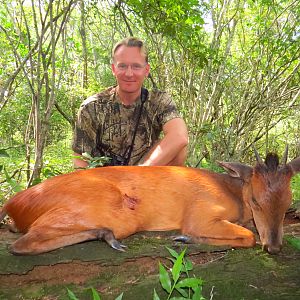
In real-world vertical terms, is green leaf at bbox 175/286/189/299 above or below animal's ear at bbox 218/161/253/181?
below

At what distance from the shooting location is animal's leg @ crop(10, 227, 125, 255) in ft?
10.6

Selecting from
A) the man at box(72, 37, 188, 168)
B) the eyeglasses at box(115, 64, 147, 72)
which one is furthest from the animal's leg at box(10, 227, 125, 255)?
the eyeglasses at box(115, 64, 147, 72)

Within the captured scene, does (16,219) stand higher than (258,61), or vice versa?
(258,61)

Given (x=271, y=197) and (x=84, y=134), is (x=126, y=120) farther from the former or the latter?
(x=271, y=197)

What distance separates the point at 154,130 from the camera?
6.43 metres

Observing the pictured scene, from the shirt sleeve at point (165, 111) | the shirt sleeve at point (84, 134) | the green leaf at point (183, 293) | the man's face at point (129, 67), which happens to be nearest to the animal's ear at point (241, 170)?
the green leaf at point (183, 293)

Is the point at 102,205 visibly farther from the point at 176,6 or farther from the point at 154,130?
the point at 176,6

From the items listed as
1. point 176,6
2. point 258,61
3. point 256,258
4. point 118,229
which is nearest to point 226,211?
point 256,258

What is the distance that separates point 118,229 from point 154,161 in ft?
6.95

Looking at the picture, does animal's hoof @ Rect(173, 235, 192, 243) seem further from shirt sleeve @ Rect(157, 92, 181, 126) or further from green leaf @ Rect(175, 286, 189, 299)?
shirt sleeve @ Rect(157, 92, 181, 126)

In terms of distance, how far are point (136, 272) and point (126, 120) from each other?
3.46 m

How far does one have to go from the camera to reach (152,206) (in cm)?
398

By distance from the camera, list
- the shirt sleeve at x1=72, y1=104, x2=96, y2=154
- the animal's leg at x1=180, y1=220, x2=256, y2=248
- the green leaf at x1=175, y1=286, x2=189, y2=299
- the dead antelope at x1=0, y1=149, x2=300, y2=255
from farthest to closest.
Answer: the shirt sleeve at x1=72, y1=104, x2=96, y2=154
the animal's leg at x1=180, y1=220, x2=256, y2=248
the dead antelope at x1=0, y1=149, x2=300, y2=255
the green leaf at x1=175, y1=286, x2=189, y2=299

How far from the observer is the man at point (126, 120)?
6035 millimetres
